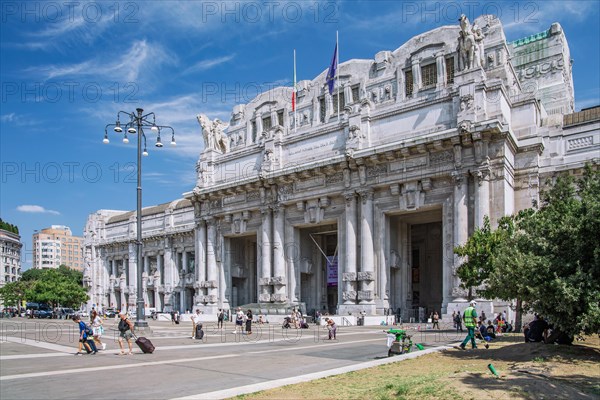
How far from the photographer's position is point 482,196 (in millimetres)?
34688

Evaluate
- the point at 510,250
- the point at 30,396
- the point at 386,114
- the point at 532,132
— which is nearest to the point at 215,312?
the point at 386,114

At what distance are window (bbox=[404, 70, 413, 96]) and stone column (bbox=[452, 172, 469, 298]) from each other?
38.2ft

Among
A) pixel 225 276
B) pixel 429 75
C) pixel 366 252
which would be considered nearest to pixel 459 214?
pixel 366 252

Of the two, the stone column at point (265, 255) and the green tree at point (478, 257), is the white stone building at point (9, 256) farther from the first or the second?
the green tree at point (478, 257)

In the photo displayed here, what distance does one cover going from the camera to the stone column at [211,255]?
5221 centimetres

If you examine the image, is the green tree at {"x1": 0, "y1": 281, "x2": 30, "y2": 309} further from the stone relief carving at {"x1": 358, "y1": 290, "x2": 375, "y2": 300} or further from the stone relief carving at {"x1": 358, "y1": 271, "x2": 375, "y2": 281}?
the stone relief carving at {"x1": 358, "y1": 271, "x2": 375, "y2": 281}

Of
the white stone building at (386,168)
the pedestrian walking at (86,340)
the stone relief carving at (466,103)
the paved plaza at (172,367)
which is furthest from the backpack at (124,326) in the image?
the stone relief carving at (466,103)

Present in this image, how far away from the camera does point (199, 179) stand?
5522 cm

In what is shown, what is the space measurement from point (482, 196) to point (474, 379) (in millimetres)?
25016

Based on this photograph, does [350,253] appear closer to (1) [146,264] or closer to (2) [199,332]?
(2) [199,332]

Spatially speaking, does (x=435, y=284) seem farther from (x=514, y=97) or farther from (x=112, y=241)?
(x=112, y=241)

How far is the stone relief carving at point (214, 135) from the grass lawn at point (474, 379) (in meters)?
42.7

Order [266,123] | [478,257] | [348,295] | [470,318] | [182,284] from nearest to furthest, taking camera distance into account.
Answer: [470,318], [478,257], [348,295], [266,123], [182,284]

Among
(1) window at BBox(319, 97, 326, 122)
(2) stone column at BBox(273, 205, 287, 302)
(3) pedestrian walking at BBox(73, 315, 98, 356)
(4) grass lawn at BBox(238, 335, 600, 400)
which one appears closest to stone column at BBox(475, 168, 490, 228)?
(2) stone column at BBox(273, 205, 287, 302)
